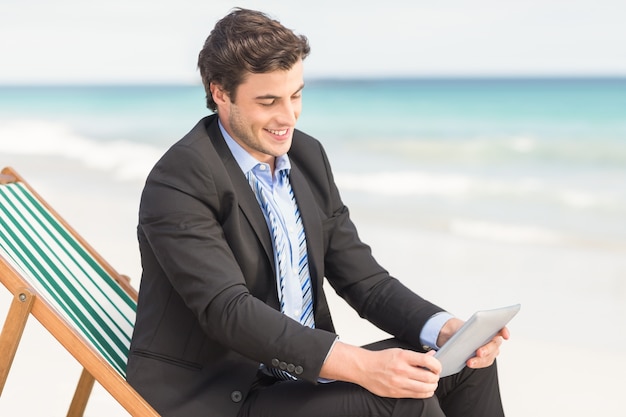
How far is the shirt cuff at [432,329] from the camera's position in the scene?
2590 mm

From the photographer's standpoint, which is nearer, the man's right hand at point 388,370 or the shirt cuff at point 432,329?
the man's right hand at point 388,370

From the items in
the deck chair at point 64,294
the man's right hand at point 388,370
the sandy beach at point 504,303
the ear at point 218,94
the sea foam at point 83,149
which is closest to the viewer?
the man's right hand at point 388,370

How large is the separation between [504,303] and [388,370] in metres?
3.82

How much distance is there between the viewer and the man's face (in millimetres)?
2387

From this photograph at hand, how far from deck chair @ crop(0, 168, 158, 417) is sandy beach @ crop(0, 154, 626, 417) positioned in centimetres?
100

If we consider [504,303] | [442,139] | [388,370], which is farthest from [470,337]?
[442,139]

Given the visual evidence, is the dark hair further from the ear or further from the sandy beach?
the sandy beach

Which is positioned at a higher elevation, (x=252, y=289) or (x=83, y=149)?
(x=252, y=289)

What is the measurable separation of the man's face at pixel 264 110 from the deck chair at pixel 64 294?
0.62 meters

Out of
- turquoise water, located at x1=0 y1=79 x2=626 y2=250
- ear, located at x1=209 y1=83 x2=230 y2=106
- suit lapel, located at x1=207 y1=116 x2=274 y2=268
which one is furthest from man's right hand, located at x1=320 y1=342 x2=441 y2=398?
turquoise water, located at x1=0 y1=79 x2=626 y2=250

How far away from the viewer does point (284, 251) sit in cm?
248

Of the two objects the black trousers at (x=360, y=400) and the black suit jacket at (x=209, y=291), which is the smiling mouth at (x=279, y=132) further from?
the black trousers at (x=360, y=400)

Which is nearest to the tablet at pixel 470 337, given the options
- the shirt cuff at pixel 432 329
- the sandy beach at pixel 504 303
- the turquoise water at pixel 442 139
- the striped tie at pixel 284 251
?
the shirt cuff at pixel 432 329

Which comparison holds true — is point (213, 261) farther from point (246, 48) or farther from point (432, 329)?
point (432, 329)
